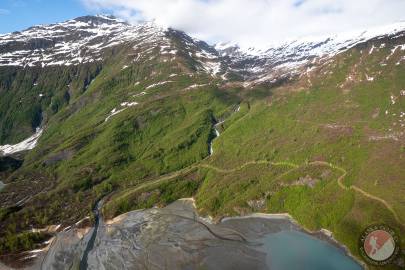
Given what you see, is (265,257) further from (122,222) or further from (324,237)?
(122,222)

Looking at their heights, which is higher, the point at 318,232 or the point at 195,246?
the point at 318,232

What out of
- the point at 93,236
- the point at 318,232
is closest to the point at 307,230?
the point at 318,232

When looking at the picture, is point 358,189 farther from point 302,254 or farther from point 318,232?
point 302,254

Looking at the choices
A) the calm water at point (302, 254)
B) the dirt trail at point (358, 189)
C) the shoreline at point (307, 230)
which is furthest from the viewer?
the dirt trail at point (358, 189)

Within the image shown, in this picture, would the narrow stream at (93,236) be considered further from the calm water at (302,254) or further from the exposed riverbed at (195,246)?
the calm water at (302,254)

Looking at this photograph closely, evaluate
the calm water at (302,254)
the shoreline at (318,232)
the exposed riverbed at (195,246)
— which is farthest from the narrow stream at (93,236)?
the calm water at (302,254)

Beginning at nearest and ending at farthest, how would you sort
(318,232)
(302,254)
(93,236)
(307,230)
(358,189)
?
(302,254) < (318,232) < (307,230) < (358,189) < (93,236)

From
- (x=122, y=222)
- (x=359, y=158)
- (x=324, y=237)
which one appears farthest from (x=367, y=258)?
(x=122, y=222)

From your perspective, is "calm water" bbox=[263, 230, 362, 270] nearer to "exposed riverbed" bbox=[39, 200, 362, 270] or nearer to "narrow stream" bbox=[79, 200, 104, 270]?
"exposed riverbed" bbox=[39, 200, 362, 270]

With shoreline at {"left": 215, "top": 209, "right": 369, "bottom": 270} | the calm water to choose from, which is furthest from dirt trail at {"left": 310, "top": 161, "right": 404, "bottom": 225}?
the calm water
